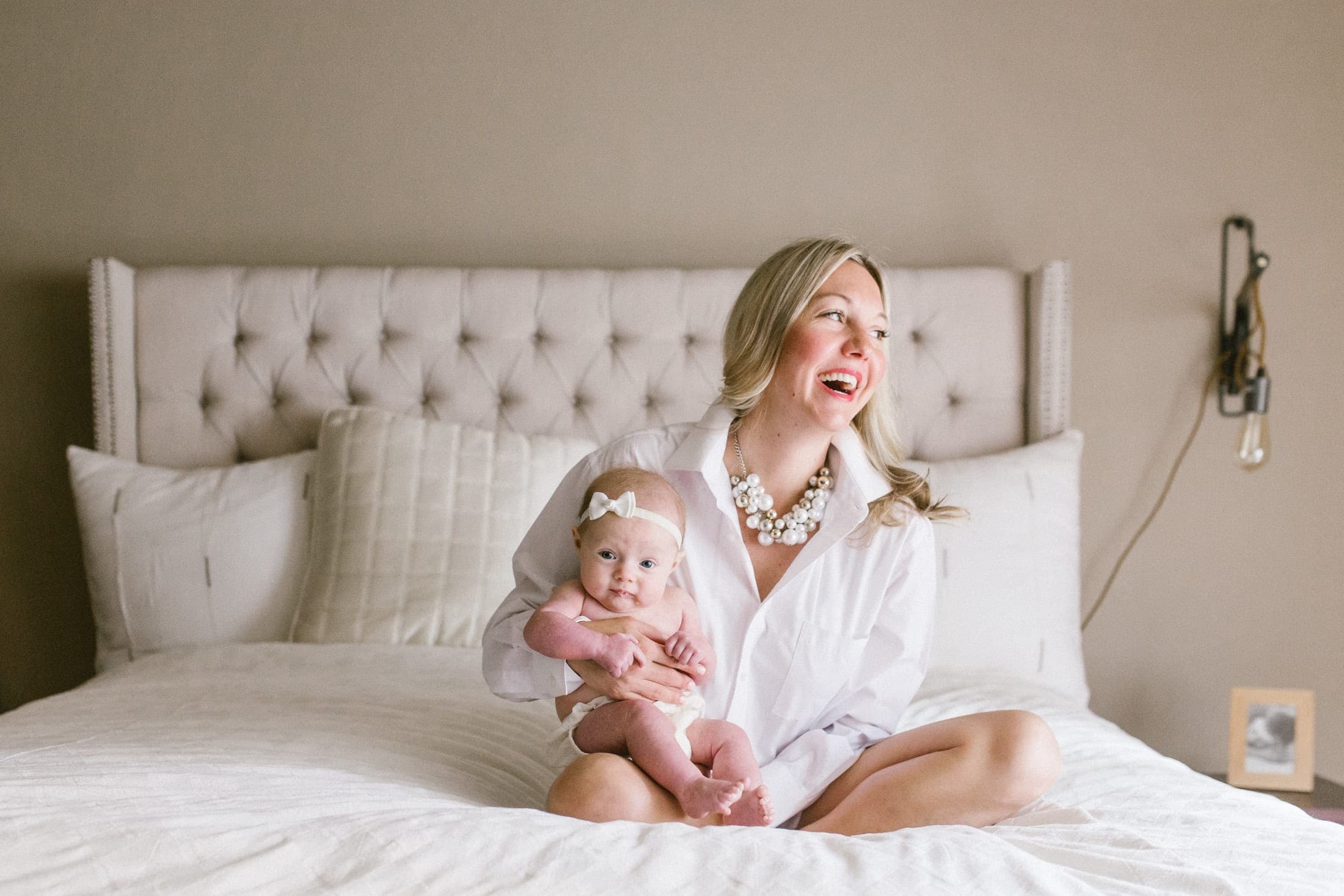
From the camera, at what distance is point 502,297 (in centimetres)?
243

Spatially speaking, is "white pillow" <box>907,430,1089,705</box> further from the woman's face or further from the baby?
the baby

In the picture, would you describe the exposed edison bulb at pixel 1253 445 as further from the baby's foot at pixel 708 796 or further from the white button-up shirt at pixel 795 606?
the baby's foot at pixel 708 796

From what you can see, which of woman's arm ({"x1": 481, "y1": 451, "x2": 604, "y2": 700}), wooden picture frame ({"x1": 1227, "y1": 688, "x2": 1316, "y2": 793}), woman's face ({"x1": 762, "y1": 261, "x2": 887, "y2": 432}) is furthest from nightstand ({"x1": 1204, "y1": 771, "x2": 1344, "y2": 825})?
woman's arm ({"x1": 481, "y1": 451, "x2": 604, "y2": 700})

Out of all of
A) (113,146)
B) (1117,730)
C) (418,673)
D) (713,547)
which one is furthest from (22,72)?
(1117,730)

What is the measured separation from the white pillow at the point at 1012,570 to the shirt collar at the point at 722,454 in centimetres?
67

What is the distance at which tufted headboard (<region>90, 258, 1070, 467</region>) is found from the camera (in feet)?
7.91

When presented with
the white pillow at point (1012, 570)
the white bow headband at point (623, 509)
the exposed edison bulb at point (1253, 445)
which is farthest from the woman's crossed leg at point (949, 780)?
the exposed edison bulb at point (1253, 445)

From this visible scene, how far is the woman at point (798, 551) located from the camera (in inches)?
54.9

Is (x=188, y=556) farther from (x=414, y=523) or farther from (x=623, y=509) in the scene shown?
(x=623, y=509)

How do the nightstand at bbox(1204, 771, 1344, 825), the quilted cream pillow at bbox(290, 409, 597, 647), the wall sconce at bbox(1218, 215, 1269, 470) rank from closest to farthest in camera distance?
1. the nightstand at bbox(1204, 771, 1344, 825)
2. the quilted cream pillow at bbox(290, 409, 597, 647)
3. the wall sconce at bbox(1218, 215, 1269, 470)

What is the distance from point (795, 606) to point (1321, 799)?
1.37 m

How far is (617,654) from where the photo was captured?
121cm

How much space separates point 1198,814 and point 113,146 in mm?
2723

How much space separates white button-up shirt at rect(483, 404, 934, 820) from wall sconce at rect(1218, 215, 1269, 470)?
4.29ft
